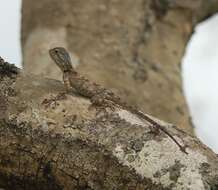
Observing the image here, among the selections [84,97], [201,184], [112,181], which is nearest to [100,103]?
[84,97]

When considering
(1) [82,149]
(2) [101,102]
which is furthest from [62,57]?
(1) [82,149]

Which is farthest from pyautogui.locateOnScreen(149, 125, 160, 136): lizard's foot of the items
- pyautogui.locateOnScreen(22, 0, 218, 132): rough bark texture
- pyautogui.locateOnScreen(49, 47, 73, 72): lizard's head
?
pyautogui.locateOnScreen(22, 0, 218, 132): rough bark texture

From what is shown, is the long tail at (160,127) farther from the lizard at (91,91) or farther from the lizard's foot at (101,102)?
the lizard's foot at (101,102)

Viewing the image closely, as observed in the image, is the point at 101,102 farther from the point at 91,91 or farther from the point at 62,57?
the point at 62,57

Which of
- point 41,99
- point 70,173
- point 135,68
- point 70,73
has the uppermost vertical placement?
point 135,68

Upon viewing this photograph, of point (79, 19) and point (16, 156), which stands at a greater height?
point (79, 19)

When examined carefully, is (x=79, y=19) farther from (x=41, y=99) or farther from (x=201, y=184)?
(x=201, y=184)
